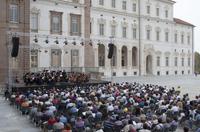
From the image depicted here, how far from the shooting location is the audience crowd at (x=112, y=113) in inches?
659

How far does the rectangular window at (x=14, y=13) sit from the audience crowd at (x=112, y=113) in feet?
51.4

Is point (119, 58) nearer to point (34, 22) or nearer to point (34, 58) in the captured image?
point (34, 58)

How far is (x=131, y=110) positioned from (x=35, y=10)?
92.5ft

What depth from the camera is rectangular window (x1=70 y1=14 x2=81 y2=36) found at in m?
50.5

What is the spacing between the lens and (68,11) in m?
50.1

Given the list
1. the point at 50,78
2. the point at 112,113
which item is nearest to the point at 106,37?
the point at 50,78

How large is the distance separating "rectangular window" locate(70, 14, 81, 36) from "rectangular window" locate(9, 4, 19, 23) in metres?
10.6

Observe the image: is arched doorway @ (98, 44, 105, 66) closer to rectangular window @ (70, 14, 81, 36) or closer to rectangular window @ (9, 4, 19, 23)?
rectangular window @ (70, 14, 81, 36)

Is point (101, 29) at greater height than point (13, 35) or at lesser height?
greater

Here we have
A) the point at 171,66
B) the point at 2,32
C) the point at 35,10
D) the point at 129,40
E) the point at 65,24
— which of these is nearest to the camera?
the point at 2,32

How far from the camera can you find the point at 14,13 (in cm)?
4094

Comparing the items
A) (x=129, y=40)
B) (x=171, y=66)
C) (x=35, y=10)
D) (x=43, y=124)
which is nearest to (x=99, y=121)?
(x=43, y=124)

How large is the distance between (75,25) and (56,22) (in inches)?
113

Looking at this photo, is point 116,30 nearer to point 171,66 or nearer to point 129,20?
point 129,20
